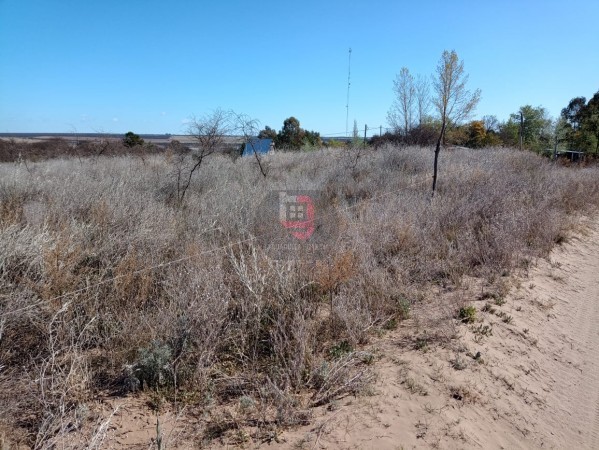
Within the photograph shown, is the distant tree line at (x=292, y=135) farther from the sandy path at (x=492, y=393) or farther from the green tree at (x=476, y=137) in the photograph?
the sandy path at (x=492, y=393)

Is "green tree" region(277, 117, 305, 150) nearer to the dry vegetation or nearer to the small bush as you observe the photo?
the dry vegetation

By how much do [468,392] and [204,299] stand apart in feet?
7.20

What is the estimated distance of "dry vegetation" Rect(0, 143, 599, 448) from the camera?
7.86 ft

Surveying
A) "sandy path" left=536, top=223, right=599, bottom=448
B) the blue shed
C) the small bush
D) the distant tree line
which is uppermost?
the distant tree line

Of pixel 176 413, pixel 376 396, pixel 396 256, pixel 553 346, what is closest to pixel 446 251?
pixel 396 256

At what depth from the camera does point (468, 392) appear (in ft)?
8.63

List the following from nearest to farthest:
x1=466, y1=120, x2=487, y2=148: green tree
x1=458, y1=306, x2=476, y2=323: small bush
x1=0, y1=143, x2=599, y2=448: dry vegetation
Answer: x1=0, y1=143, x2=599, y2=448: dry vegetation, x1=458, y1=306, x2=476, y2=323: small bush, x1=466, y1=120, x2=487, y2=148: green tree

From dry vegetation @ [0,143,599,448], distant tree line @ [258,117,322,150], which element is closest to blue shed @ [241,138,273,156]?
dry vegetation @ [0,143,599,448]

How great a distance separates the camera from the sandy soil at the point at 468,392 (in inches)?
88.6

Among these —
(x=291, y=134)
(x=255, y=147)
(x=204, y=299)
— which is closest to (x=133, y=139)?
(x=291, y=134)

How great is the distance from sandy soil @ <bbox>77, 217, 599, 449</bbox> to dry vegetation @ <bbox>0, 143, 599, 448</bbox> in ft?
0.48

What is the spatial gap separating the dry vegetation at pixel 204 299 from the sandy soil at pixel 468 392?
0.15 m

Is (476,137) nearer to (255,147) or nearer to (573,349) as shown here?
(255,147)

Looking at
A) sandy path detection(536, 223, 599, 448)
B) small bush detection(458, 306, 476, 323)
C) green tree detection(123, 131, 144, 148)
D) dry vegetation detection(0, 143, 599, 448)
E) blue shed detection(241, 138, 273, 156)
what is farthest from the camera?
green tree detection(123, 131, 144, 148)
